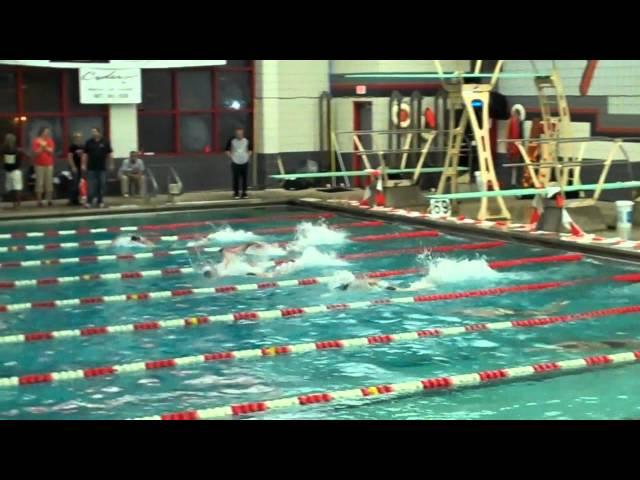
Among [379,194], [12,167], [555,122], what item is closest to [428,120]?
[379,194]

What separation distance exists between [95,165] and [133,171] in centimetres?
172

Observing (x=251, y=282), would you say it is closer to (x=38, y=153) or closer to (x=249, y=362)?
(x=249, y=362)

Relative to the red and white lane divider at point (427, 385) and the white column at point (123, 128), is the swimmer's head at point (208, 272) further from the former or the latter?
the white column at point (123, 128)

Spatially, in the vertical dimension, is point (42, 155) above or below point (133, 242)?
above

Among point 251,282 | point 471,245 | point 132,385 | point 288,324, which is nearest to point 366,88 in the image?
point 471,245

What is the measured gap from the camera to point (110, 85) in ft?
66.8

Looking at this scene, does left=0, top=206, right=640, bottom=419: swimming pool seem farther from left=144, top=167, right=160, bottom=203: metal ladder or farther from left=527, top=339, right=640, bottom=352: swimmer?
left=144, top=167, right=160, bottom=203: metal ladder

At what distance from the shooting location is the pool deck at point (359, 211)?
13.1 meters

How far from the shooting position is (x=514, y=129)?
20.3 m

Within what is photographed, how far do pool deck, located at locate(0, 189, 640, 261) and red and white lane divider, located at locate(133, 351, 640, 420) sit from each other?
5035 millimetres

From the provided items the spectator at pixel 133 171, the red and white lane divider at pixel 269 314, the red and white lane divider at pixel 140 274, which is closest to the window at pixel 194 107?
the spectator at pixel 133 171

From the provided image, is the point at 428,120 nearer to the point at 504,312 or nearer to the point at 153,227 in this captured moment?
the point at 153,227

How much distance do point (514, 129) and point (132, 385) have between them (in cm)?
1484

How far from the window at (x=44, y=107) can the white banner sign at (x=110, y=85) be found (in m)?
0.39
